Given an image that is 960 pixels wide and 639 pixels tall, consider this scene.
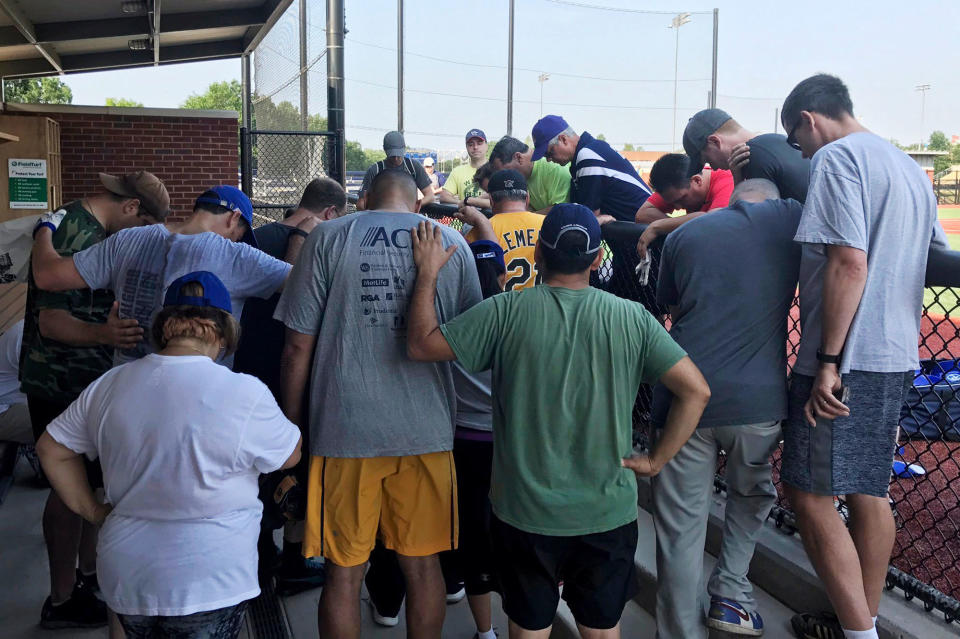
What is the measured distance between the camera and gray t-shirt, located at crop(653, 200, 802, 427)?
2695 mm

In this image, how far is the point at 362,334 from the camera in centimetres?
263

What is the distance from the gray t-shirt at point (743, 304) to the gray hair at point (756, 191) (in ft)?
0.26

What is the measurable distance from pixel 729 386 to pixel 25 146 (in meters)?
10.3

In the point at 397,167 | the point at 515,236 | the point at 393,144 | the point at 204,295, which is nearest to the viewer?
the point at 204,295

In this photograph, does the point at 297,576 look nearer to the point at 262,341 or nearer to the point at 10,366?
the point at 262,341

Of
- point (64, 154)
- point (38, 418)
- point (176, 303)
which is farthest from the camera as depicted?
point (64, 154)

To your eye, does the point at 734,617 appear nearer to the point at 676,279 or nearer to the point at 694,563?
the point at 694,563

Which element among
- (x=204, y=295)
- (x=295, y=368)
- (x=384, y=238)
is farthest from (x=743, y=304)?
(x=204, y=295)

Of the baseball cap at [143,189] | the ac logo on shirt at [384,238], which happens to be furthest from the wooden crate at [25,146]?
the ac logo on shirt at [384,238]

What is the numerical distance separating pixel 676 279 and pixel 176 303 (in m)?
1.71

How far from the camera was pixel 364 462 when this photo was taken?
105 inches

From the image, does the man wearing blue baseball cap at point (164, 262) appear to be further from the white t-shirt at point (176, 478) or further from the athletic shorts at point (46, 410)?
the white t-shirt at point (176, 478)

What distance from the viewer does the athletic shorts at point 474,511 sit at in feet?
9.85

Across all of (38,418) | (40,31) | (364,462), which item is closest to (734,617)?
(364,462)
